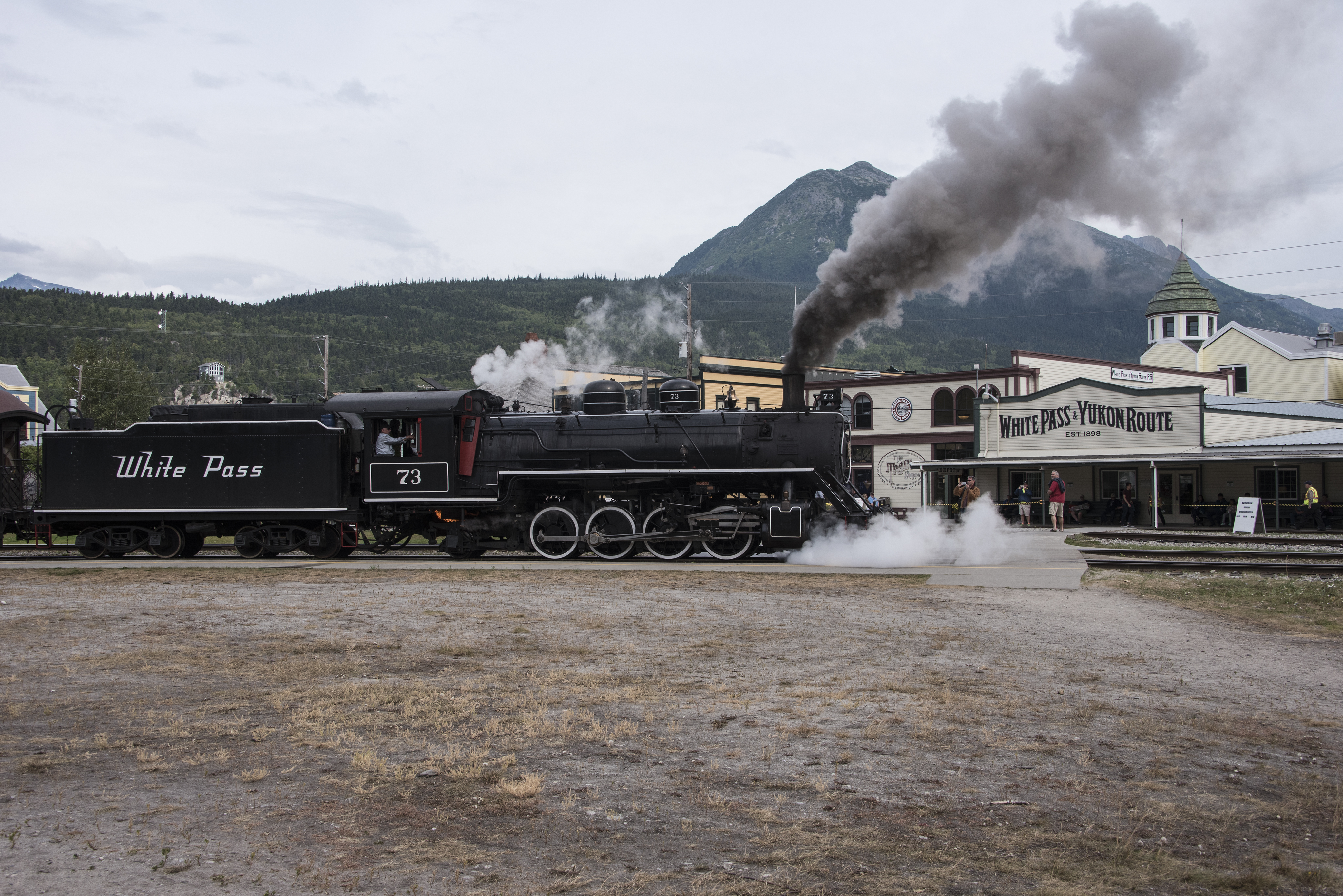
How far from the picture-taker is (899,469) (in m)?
46.2

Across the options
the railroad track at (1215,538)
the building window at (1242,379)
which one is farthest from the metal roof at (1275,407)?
the building window at (1242,379)

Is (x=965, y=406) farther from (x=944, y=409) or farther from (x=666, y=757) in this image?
(x=666, y=757)

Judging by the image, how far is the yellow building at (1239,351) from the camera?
56531 millimetres

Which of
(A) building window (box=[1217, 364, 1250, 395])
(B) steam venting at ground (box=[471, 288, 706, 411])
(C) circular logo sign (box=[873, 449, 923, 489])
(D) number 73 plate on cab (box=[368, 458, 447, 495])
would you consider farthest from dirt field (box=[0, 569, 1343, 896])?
(A) building window (box=[1217, 364, 1250, 395])

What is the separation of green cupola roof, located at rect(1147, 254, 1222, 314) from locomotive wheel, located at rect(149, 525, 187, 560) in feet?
233

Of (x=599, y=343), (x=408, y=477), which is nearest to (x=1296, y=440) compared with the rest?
(x=408, y=477)

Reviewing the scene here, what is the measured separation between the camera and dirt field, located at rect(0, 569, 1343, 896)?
13.0 ft

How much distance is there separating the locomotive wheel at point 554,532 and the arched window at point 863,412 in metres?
30.6

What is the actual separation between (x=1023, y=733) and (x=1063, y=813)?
4.69 feet

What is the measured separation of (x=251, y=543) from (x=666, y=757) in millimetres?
16027

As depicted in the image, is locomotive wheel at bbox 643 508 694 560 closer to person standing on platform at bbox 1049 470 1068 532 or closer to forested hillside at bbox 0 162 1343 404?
person standing on platform at bbox 1049 470 1068 532

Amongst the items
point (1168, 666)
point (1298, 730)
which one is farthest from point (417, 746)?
point (1168, 666)

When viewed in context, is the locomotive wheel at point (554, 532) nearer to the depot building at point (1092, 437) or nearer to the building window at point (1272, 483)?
the depot building at point (1092, 437)

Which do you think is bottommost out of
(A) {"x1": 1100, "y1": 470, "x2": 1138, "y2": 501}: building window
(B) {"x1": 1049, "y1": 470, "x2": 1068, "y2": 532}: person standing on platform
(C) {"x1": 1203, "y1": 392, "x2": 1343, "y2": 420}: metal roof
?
(B) {"x1": 1049, "y1": 470, "x2": 1068, "y2": 532}: person standing on platform
